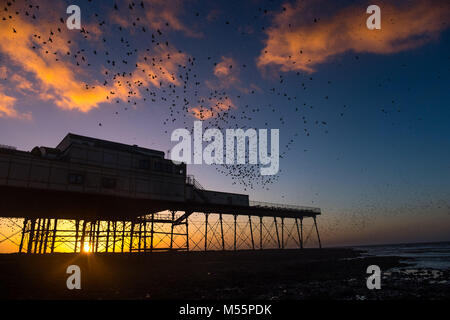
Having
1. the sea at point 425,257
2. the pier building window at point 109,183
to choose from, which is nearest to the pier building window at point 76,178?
the pier building window at point 109,183

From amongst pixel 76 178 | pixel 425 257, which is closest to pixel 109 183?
pixel 76 178

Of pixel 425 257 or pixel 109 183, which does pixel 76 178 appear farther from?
pixel 425 257

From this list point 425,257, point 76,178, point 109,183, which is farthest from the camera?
point 425,257

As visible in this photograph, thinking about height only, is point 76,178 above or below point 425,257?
above

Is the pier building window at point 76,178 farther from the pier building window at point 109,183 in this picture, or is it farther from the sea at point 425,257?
the sea at point 425,257

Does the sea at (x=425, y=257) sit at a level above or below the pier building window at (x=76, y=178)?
below

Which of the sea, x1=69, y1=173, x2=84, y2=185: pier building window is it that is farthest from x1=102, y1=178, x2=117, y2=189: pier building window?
the sea

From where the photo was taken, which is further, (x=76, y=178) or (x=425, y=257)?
(x=425, y=257)

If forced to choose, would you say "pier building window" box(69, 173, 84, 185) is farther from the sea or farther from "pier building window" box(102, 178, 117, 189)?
the sea

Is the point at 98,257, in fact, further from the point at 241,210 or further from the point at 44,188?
the point at 241,210

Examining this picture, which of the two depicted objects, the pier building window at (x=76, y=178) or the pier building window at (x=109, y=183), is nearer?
the pier building window at (x=76, y=178)

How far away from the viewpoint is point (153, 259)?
35.9 m
